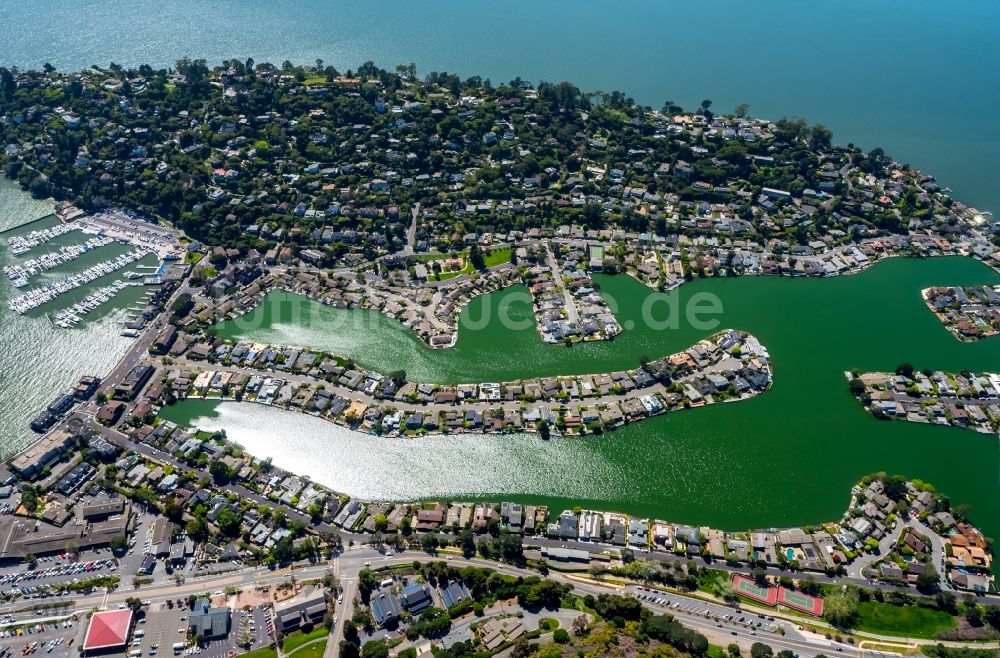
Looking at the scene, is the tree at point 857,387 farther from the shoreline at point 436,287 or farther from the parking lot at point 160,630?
the parking lot at point 160,630

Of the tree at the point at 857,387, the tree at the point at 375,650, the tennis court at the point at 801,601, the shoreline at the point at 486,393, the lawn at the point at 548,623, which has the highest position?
the tree at the point at 857,387

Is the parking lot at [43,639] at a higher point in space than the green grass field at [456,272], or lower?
lower

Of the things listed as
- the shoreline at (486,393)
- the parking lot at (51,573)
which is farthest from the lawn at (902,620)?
the parking lot at (51,573)

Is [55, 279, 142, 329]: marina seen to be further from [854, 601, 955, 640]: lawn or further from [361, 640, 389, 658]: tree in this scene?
[854, 601, 955, 640]: lawn

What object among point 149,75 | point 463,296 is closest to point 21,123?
point 149,75

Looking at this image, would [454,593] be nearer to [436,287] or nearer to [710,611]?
[710,611]
